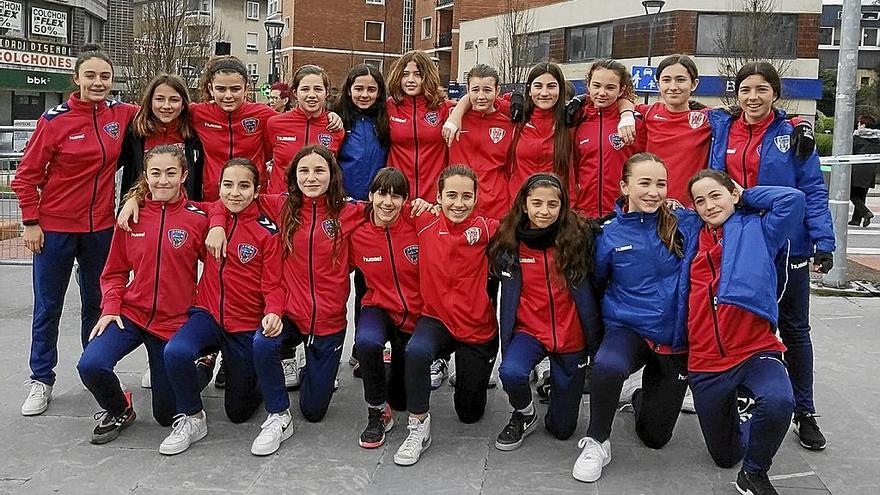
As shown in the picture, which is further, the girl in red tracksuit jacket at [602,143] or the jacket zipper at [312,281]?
the girl in red tracksuit jacket at [602,143]

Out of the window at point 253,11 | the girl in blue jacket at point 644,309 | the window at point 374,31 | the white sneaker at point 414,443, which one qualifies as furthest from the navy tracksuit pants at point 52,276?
the window at point 253,11

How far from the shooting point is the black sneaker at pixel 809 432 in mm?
4488

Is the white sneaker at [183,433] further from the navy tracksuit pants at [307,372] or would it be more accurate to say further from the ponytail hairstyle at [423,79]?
the ponytail hairstyle at [423,79]

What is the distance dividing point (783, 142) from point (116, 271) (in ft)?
12.6

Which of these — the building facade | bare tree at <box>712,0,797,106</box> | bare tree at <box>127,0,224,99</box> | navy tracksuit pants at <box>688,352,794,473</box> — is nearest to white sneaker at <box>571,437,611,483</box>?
navy tracksuit pants at <box>688,352,794,473</box>

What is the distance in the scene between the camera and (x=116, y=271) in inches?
185

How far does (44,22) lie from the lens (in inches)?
1160

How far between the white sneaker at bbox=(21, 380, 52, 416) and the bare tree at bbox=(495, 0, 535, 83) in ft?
110

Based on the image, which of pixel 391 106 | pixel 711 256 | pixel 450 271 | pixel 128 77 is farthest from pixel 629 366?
pixel 128 77

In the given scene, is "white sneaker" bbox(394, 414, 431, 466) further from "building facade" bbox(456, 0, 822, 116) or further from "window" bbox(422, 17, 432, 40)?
"window" bbox(422, 17, 432, 40)

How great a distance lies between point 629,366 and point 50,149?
3.62 metres

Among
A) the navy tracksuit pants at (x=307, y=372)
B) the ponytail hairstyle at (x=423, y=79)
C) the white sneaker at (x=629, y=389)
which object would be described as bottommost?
the white sneaker at (x=629, y=389)

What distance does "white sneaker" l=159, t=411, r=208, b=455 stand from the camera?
4.30 metres

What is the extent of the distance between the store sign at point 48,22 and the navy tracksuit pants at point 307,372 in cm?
2911
